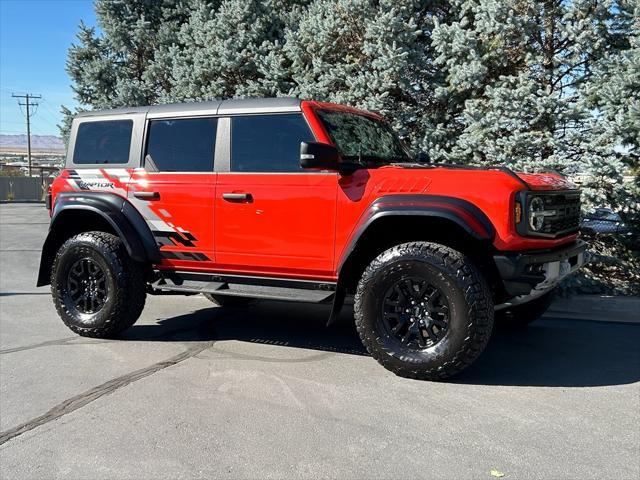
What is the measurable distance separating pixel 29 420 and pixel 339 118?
130 inches

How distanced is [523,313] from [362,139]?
2342 mm

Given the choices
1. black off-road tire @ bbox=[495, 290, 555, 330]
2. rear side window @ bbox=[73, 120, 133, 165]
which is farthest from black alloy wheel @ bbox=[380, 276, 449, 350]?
rear side window @ bbox=[73, 120, 133, 165]

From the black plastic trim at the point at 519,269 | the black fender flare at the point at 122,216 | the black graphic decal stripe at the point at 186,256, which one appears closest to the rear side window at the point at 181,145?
the black fender flare at the point at 122,216

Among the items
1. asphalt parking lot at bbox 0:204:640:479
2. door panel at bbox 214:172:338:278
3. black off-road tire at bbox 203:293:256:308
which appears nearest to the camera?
asphalt parking lot at bbox 0:204:640:479

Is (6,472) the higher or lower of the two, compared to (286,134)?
lower

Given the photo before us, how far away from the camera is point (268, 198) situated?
4.74m

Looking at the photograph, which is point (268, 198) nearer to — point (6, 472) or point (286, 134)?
point (286, 134)

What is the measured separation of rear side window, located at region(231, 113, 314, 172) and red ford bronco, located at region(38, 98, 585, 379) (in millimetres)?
12

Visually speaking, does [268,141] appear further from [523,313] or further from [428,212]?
[523,313]

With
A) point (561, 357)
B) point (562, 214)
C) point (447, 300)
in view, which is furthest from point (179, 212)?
point (561, 357)

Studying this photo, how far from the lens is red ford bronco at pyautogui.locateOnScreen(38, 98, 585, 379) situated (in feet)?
13.4

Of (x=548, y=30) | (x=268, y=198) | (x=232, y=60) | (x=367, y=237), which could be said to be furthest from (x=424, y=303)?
(x=232, y=60)

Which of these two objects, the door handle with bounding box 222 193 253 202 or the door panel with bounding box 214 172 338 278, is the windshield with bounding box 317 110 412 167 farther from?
the door handle with bounding box 222 193 253 202

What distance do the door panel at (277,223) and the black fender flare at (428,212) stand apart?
311 mm
